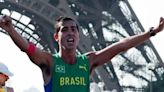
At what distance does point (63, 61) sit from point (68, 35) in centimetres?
18

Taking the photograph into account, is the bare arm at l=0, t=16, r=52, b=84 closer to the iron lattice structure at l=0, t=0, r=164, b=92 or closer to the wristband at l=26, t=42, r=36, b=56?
the wristband at l=26, t=42, r=36, b=56

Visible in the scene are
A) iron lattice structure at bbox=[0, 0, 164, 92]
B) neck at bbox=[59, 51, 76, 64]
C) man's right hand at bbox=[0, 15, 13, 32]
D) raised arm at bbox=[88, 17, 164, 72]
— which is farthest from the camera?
iron lattice structure at bbox=[0, 0, 164, 92]

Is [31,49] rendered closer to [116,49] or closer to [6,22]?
[6,22]

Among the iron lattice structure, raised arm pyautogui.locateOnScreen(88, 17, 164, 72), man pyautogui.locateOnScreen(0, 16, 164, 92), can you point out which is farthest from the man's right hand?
the iron lattice structure

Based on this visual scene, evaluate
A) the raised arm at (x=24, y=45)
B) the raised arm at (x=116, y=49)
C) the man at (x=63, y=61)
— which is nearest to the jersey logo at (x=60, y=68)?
the man at (x=63, y=61)

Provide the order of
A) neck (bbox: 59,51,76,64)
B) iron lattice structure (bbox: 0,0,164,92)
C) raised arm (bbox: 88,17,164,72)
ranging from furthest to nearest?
iron lattice structure (bbox: 0,0,164,92) < raised arm (bbox: 88,17,164,72) < neck (bbox: 59,51,76,64)

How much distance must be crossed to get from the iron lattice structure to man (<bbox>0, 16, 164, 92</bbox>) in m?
22.0

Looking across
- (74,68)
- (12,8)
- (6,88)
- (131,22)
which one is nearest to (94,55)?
(74,68)

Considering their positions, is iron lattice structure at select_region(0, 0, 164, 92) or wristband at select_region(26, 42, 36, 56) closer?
wristband at select_region(26, 42, 36, 56)

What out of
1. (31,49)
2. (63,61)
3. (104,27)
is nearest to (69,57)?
(63,61)

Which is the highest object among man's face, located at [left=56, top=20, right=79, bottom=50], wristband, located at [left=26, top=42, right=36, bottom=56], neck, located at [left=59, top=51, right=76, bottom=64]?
man's face, located at [left=56, top=20, right=79, bottom=50]

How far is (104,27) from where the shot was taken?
1085 inches

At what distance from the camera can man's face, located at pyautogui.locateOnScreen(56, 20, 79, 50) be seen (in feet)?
12.4

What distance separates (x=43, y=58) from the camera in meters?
3.86
